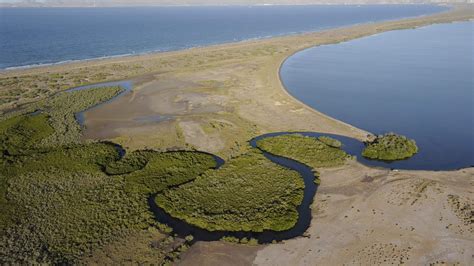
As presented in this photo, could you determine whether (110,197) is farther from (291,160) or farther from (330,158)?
(330,158)

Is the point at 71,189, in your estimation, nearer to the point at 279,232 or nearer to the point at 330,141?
the point at 279,232

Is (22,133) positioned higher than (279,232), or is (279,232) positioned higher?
(22,133)

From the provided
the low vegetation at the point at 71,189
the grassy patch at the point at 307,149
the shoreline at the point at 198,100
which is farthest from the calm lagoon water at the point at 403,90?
the low vegetation at the point at 71,189

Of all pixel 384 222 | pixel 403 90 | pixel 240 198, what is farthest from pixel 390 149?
pixel 403 90

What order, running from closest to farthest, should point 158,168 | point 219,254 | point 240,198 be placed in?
point 219,254, point 240,198, point 158,168

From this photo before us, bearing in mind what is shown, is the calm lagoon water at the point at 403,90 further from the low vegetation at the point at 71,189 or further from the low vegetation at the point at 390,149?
the low vegetation at the point at 71,189
